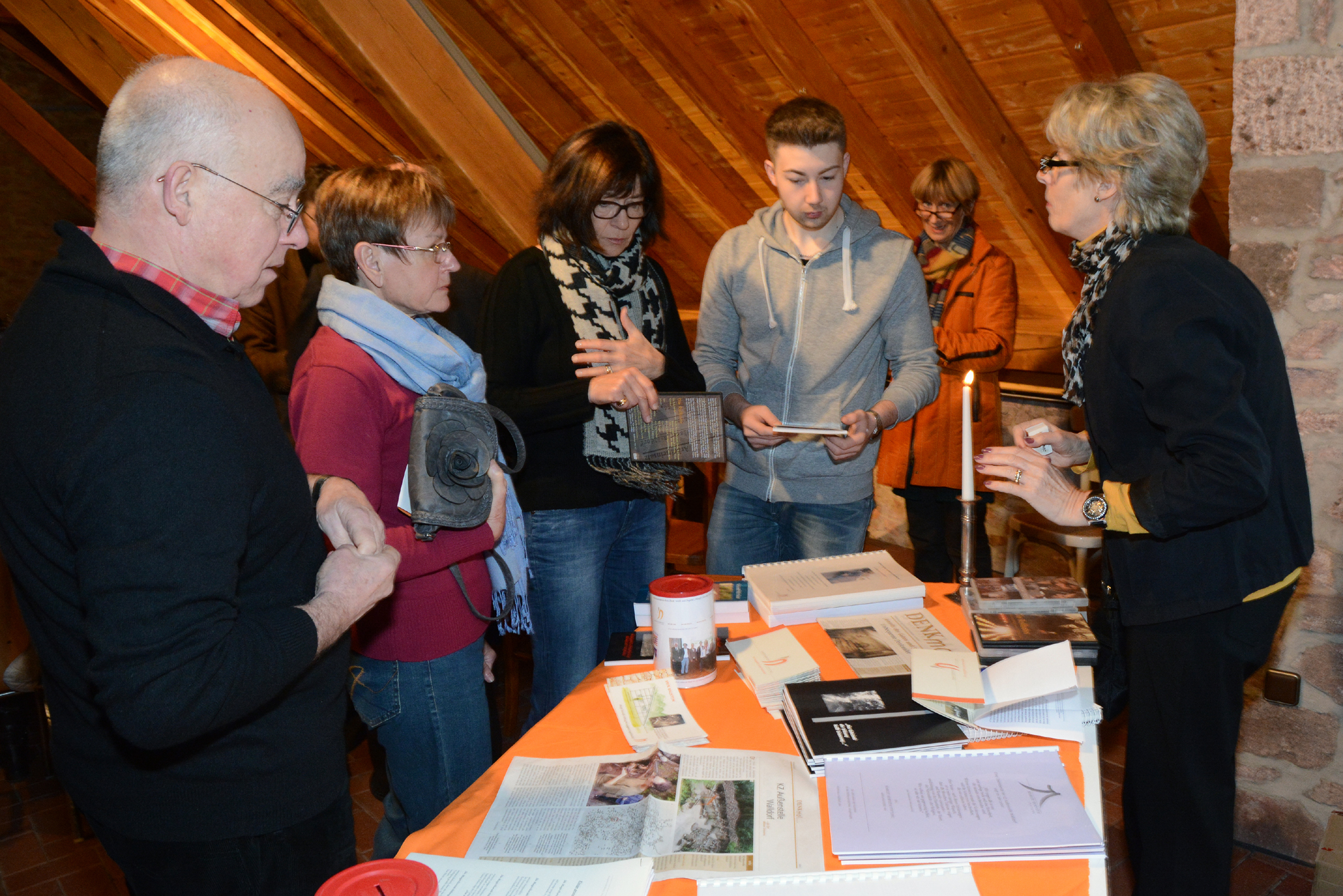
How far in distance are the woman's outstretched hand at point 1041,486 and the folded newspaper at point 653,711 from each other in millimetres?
640

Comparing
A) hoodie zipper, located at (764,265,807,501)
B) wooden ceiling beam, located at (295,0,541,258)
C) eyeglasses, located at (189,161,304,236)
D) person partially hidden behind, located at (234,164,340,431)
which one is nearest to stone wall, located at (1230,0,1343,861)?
hoodie zipper, located at (764,265,807,501)

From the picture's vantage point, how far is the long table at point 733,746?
944 millimetres

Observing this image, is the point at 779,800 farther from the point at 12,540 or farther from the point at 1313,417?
the point at 1313,417

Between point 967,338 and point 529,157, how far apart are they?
1.67 metres

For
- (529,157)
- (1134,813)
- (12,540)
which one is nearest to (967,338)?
(529,157)

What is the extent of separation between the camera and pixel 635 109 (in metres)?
4.24

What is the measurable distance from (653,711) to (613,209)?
3.57 ft

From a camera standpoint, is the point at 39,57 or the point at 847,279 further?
the point at 39,57

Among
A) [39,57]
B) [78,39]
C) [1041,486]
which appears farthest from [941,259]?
[39,57]

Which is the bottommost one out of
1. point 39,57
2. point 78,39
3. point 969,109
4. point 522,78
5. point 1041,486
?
point 1041,486

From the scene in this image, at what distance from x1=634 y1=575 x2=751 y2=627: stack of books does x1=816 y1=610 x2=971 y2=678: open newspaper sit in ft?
0.45

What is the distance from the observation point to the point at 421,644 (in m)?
1.49

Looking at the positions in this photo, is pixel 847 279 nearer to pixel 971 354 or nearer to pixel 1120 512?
pixel 1120 512

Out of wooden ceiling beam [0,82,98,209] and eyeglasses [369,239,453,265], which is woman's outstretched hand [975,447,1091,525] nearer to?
eyeglasses [369,239,453,265]
